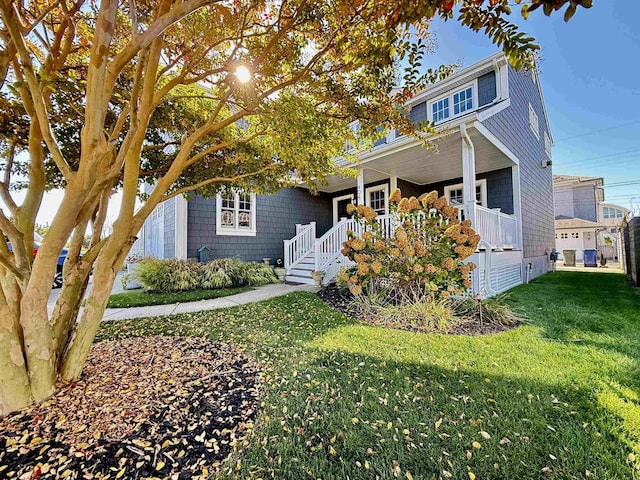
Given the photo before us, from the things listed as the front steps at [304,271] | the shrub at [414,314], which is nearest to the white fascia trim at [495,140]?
the shrub at [414,314]

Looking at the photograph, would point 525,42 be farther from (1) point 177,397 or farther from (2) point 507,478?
(1) point 177,397

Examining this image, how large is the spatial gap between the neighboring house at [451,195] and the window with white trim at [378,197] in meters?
0.04

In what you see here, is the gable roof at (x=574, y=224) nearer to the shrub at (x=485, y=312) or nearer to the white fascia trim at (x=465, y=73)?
the white fascia trim at (x=465, y=73)

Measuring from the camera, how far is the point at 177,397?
2.06 m

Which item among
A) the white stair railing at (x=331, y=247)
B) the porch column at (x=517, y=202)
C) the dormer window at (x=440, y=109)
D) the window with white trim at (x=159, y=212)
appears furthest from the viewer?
the window with white trim at (x=159, y=212)

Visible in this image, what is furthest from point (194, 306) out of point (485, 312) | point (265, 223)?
point (485, 312)

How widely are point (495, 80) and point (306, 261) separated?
766 cm

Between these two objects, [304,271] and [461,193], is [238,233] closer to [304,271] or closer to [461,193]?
[304,271]

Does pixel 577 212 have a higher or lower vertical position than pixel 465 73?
lower

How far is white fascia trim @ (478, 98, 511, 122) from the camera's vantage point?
583 cm

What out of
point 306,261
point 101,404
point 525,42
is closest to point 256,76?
point 525,42

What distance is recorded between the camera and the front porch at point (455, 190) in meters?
5.88

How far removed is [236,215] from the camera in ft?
29.6

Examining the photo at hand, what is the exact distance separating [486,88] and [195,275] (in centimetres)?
994
